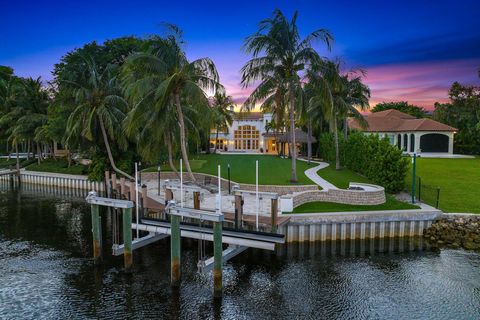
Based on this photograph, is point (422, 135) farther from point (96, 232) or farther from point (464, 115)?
point (96, 232)

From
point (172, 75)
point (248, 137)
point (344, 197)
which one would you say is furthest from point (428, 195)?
point (248, 137)

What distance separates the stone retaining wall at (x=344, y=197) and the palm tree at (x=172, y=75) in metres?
7.07

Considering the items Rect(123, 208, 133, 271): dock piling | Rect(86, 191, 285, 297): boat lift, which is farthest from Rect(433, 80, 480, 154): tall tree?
Rect(123, 208, 133, 271): dock piling

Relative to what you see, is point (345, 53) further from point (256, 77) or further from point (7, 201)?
point (7, 201)

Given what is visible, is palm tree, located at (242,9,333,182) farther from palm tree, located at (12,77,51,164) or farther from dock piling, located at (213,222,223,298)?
palm tree, located at (12,77,51,164)

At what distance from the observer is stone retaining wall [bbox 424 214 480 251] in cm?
1442

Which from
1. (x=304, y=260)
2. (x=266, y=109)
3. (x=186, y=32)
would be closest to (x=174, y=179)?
(x=266, y=109)

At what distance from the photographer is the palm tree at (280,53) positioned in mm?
19203

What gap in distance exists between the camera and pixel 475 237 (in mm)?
14602

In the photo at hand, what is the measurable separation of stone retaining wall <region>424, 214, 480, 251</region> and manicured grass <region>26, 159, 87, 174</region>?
2936 cm

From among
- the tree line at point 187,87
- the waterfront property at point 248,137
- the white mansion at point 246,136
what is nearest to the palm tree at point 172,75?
the tree line at point 187,87

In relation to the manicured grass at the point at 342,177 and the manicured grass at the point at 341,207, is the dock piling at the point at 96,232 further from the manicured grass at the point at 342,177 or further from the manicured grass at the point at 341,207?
the manicured grass at the point at 342,177

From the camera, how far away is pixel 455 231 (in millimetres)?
14836

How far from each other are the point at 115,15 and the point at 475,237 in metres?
26.5
